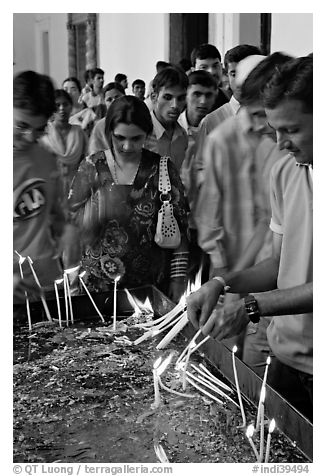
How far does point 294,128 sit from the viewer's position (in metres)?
1.16

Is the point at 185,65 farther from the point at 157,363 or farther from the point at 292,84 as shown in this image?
the point at 157,363

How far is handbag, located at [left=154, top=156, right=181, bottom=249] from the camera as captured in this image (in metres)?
1.33

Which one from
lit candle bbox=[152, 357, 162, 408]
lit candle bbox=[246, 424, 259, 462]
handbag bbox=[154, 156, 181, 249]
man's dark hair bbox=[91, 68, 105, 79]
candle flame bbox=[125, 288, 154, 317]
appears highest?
man's dark hair bbox=[91, 68, 105, 79]

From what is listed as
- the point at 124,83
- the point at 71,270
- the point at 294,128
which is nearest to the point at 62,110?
the point at 124,83

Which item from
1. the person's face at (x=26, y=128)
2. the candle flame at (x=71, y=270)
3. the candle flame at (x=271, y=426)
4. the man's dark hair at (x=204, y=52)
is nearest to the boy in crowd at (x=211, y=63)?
the man's dark hair at (x=204, y=52)

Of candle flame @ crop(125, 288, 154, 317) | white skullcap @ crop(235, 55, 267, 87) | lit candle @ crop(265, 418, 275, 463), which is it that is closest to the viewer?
lit candle @ crop(265, 418, 275, 463)

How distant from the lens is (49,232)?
4.47 ft

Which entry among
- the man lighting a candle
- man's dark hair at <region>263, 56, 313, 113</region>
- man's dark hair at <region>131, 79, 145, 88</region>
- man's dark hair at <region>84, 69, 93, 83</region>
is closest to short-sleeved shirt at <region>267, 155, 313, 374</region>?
the man lighting a candle

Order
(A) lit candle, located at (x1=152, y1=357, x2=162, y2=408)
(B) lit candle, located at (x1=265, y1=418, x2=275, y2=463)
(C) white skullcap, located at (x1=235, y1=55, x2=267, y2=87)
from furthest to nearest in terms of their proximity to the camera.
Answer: (C) white skullcap, located at (x1=235, y1=55, x2=267, y2=87)
(A) lit candle, located at (x1=152, y1=357, x2=162, y2=408)
(B) lit candle, located at (x1=265, y1=418, x2=275, y2=463)

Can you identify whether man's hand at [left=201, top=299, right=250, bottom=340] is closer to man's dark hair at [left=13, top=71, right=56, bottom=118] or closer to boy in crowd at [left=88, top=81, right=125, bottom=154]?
boy in crowd at [left=88, top=81, right=125, bottom=154]

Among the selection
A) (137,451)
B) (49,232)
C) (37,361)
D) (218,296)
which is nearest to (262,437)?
(137,451)

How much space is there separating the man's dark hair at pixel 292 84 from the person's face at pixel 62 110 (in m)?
0.39

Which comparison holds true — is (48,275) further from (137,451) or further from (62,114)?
(137,451)
